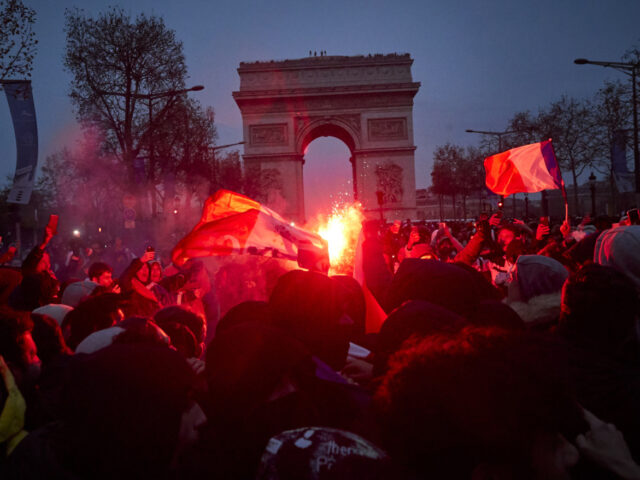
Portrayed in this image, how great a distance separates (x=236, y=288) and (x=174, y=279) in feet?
2.40

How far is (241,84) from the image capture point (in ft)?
143

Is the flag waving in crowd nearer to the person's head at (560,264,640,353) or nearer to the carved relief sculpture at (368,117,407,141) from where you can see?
the person's head at (560,264,640,353)

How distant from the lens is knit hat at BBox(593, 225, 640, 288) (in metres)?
2.82

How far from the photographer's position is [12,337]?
2.55 metres

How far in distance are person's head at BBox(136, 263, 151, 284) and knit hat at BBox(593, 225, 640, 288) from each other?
4.31 meters

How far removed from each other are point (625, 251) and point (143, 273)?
4.47m

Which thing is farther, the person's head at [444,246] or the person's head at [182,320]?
the person's head at [444,246]

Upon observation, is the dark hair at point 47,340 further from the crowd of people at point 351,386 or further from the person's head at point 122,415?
the person's head at point 122,415

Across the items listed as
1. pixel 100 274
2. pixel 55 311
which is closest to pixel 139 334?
pixel 55 311

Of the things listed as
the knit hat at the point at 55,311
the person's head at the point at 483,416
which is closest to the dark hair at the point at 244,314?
the person's head at the point at 483,416

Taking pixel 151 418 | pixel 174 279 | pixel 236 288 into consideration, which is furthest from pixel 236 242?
pixel 151 418

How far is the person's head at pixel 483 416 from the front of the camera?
1247mm

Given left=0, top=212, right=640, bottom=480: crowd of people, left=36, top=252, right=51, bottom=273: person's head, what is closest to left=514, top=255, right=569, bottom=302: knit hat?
left=0, top=212, right=640, bottom=480: crowd of people

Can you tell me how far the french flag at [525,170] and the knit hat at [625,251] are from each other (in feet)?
12.8
